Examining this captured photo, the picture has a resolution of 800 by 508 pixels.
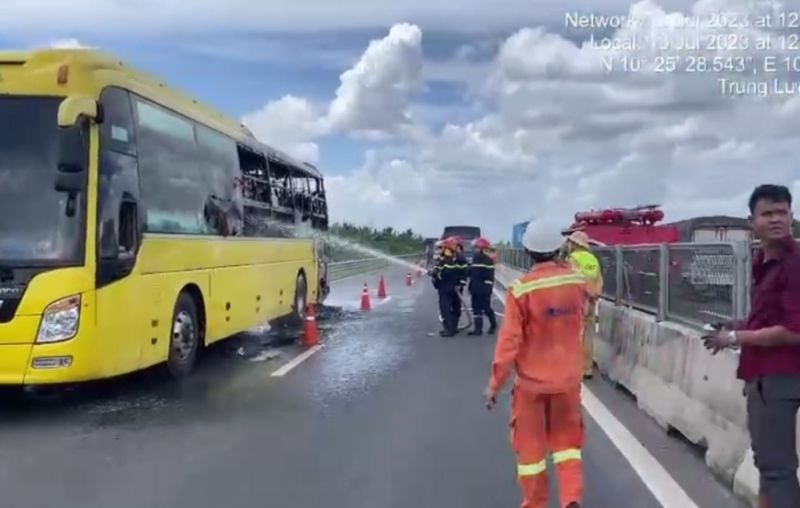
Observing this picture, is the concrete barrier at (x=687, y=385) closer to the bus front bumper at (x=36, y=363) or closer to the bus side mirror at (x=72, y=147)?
the bus front bumper at (x=36, y=363)

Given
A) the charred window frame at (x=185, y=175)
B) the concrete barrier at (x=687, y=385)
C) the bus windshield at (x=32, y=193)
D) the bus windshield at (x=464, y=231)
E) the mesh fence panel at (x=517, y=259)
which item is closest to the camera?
the concrete barrier at (x=687, y=385)

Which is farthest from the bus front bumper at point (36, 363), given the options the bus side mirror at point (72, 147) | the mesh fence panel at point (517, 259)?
the mesh fence panel at point (517, 259)

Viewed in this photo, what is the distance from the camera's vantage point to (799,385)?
4.45 meters

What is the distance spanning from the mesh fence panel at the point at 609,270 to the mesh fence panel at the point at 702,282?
3351mm

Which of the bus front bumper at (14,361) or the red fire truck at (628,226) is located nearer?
the bus front bumper at (14,361)

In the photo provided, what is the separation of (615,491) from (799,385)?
2117 mm

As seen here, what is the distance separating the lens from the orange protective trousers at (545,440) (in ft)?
17.3

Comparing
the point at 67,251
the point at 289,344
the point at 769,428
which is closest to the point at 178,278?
the point at 67,251

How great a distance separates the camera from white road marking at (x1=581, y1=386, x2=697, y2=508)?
607 centimetres

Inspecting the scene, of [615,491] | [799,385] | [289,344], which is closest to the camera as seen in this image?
[799,385]

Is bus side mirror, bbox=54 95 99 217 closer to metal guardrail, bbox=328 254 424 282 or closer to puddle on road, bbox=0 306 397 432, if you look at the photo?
puddle on road, bbox=0 306 397 432

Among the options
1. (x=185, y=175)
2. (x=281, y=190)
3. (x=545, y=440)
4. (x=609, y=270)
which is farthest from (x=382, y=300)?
(x=545, y=440)

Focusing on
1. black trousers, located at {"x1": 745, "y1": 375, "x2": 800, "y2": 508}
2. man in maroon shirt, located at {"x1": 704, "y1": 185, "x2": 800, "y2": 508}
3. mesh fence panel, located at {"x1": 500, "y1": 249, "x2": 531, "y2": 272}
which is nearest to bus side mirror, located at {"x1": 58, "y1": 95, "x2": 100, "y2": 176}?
man in maroon shirt, located at {"x1": 704, "y1": 185, "x2": 800, "y2": 508}

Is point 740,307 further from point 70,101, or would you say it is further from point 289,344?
point 289,344
